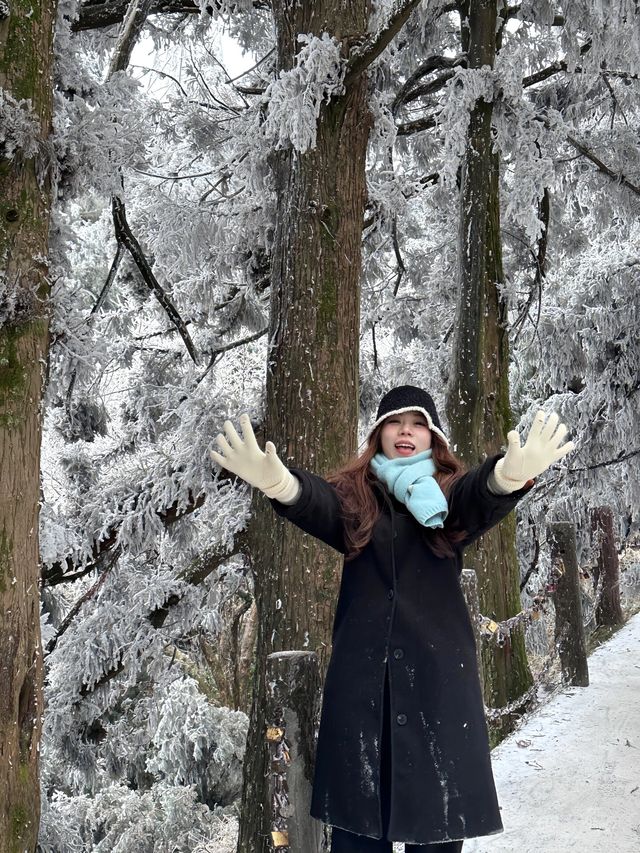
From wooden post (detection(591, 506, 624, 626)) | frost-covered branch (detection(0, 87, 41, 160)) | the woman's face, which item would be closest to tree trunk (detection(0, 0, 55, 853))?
frost-covered branch (detection(0, 87, 41, 160))

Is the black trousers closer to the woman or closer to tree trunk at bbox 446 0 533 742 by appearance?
the woman

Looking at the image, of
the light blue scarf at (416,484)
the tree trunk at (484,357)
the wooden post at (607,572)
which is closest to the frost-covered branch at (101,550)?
the tree trunk at (484,357)

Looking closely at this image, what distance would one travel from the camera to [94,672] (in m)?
6.96

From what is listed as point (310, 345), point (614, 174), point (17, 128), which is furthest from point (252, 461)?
point (614, 174)

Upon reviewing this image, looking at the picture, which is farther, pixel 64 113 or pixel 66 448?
pixel 66 448

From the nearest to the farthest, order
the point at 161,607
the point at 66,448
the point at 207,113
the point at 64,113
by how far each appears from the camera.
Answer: the point at 64,113
the point at 161,607
the point at 207,113
the point at 66,448

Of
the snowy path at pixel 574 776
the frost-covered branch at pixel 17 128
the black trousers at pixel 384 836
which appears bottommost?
the snowy path at pixel 574 776

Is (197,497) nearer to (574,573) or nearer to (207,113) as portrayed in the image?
(574,573)

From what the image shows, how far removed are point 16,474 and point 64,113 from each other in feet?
5.86

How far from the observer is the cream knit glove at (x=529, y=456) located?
2.57 m

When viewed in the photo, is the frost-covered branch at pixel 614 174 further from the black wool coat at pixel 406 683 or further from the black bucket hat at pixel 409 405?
the black wool coat at pixel 406 683

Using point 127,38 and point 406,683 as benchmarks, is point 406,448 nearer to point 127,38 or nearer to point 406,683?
point 406,683

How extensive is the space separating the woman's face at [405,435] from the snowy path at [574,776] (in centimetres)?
198

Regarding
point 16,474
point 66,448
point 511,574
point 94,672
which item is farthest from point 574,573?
point 66,448
